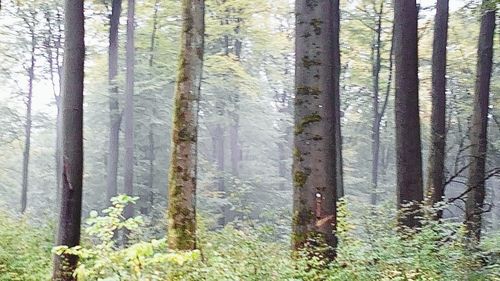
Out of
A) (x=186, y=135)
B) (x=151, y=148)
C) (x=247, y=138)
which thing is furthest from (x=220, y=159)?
(x=186, y=135)

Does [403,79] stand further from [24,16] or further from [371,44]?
[24,16]

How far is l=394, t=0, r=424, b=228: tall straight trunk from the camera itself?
28.3ft

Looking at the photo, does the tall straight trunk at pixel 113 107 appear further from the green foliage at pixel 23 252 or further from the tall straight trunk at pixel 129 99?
the green foliage at pixel 23 252

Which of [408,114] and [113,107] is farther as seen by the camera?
[113,107]

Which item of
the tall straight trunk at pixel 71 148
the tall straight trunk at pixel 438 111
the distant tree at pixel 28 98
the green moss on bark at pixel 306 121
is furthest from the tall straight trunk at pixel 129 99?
the green moss on bark at pixel 306 121

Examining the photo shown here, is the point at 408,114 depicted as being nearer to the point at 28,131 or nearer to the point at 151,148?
the point at 151,148

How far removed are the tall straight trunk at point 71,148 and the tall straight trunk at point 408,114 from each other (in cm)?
482

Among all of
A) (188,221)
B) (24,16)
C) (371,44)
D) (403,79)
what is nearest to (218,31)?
(371,44)

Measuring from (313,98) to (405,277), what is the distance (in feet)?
8.10

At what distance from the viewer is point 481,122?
40.6ft

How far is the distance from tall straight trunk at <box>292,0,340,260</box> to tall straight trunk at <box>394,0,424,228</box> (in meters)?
2.40

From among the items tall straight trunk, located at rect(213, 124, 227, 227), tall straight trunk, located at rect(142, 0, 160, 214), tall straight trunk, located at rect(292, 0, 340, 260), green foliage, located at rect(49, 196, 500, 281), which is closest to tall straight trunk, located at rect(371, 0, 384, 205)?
tall straight trunk, located at rect(213, 124, 227, 227)

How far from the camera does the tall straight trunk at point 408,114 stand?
28.3ft

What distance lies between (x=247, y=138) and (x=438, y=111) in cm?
2182
